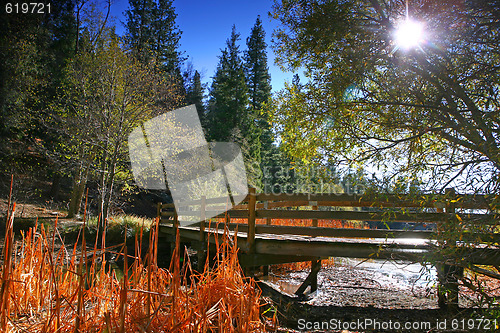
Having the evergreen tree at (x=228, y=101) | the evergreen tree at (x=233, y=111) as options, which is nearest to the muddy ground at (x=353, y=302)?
the evergreen tree at (x=233, y=111)

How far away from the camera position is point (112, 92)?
1134 centimetres

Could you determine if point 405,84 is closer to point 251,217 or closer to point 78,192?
point 251,217

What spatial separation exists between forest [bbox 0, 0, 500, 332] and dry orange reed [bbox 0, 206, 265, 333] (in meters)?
0.01

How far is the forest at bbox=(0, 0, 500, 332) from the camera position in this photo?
189 cm

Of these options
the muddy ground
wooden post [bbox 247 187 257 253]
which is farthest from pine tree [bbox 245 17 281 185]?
wooden post [bbox 247 187 257 253]

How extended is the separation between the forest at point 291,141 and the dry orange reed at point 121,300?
1 cm

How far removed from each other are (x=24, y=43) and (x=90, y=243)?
406 inches

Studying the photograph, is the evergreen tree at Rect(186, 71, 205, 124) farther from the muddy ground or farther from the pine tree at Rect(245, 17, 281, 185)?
the muddy ground

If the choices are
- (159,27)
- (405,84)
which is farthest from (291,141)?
(159,27)

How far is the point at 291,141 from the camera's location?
24.9ft

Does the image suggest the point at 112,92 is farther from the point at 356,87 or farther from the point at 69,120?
the point at 356,87

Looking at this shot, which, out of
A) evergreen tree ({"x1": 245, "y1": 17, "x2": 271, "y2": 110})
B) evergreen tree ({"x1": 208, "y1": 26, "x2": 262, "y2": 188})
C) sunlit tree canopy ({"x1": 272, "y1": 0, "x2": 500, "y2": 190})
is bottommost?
sunlit tree canopy ({"x1": 272, "y1": 0, "x2": 500, "y2": 190})

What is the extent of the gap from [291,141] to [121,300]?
254 inches

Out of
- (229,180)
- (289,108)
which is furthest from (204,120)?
(289,108)
